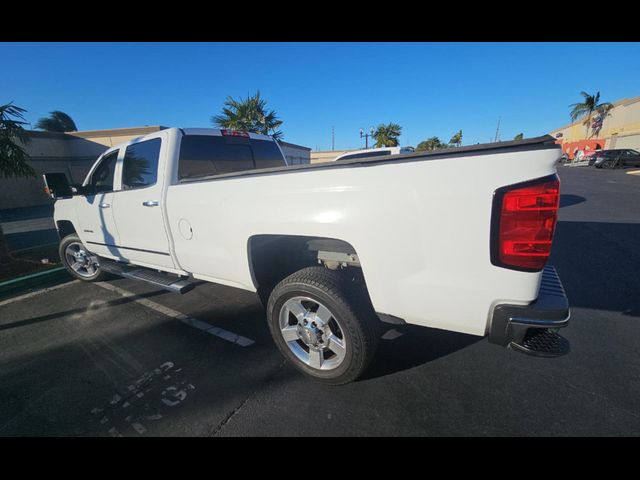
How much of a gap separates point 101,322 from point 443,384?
3971 mm

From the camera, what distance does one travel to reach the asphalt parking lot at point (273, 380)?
6.18ft

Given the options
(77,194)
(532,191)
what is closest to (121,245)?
(77,194)

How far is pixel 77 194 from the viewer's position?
144 inches

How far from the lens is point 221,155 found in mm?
3367

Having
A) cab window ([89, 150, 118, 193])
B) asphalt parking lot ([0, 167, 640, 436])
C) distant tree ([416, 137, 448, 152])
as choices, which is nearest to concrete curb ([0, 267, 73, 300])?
asphalt parking lot ([0, 167, 640, 436])

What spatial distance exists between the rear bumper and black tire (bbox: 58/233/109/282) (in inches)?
218

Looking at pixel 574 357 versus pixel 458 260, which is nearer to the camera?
pixel 458 260

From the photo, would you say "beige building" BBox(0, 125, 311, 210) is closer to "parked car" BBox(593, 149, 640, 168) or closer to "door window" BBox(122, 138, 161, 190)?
"door window" BBox(122, 138, 161, 190)

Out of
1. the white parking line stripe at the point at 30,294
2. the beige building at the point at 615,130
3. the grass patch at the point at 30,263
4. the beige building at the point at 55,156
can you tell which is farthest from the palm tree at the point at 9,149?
the beige building at the point at 615,130

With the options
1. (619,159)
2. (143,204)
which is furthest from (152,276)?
(619,159)

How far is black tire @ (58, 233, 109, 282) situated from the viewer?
4441 mm
